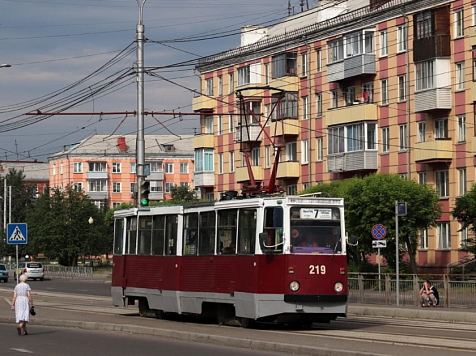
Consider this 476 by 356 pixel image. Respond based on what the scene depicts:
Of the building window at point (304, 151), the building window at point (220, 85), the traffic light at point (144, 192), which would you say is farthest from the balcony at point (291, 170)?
the traffic light at point (144, 192)

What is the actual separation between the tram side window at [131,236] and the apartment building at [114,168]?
103 m

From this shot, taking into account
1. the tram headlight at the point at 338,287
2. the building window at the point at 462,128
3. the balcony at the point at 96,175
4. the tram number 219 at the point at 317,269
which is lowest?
the tram headlight at the point at 338,287

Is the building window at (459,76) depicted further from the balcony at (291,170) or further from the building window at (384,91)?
the balcony at (291,170)

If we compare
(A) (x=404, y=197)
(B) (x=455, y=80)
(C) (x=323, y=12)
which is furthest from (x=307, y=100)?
(A) (x=404, y=197)

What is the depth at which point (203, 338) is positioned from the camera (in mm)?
18938

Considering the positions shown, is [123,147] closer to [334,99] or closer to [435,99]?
[334,99]

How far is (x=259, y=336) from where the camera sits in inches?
750

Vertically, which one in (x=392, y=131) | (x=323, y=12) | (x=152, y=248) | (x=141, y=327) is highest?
(x=323, y=12)

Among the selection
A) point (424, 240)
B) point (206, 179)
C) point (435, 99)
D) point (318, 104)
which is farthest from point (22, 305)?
point (206, 179)

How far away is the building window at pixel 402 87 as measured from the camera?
2196 inches

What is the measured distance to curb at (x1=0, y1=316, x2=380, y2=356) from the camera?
1563 centimetres

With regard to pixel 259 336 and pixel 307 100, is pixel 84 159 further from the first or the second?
pixel 259 336

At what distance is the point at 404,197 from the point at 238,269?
2626cm

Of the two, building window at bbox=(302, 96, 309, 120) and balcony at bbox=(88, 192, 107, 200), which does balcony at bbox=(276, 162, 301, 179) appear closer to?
→ building window at bbox=(302, 96, 309, 120)
